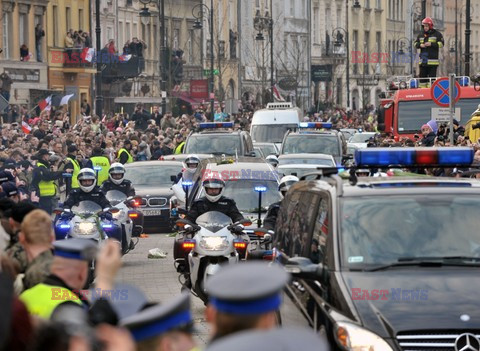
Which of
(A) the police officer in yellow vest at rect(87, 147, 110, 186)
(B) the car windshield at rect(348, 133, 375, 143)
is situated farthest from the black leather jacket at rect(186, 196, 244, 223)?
(B) the car windshield at rect(348, 133, 375, 143)

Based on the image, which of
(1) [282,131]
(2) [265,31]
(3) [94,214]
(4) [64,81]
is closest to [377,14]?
(2) [265,31]

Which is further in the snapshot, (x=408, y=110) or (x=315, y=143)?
(x=408, y=110)

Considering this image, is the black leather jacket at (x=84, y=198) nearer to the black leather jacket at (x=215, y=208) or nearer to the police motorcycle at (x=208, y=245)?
the black leather jacket at (x=215, y=208)

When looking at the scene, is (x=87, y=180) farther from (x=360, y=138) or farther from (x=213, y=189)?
(x=360, y=138)

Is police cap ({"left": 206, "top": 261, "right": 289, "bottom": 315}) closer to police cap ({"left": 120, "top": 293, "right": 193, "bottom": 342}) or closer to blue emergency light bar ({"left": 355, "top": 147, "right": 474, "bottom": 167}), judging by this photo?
police cap ({"left": 120, "top": 293, "right": 193, "bottom": 342})

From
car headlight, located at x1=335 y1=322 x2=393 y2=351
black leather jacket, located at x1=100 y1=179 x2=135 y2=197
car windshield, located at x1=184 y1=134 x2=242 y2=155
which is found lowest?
black leather jacket, located at x1=100 y1=179 x2=135 y2=197

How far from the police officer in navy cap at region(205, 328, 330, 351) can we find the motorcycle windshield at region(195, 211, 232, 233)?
11900 millimetres

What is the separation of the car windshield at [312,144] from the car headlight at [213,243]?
20.3 metres

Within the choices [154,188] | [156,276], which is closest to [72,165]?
[154,188]

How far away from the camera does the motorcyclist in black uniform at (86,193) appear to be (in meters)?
20.5

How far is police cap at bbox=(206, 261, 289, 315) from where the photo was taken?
427cm

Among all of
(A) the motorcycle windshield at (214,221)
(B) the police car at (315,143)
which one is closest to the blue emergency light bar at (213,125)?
(B) the police car at (315,143)

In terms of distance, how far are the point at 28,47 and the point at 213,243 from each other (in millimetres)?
44368

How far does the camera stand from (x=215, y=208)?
16.8 m
